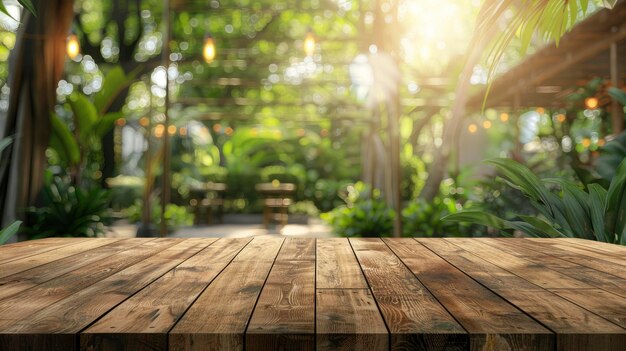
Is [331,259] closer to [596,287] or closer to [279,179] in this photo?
[596,287]

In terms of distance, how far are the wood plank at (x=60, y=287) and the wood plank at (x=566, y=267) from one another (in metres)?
1.32

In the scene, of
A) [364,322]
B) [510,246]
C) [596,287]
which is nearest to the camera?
[364,322]

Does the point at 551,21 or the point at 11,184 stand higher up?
the point at 551,21

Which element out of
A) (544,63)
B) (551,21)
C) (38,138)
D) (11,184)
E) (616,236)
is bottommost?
(616,236)

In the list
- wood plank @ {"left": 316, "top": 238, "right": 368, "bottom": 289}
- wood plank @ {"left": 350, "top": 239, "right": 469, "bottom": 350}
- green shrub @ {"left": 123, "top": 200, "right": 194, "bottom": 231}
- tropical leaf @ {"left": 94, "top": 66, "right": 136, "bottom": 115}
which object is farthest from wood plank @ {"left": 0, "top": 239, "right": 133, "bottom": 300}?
green shrub @ {"left": 123, "top": 200, "right": 194, "bottom": 231}

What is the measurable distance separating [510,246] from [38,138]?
150 inches

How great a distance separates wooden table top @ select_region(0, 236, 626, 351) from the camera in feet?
3.59

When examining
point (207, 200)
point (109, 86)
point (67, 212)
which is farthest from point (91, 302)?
point (207, 200)

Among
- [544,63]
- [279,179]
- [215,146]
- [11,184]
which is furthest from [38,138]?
[215,146]

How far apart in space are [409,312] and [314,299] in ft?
0.76

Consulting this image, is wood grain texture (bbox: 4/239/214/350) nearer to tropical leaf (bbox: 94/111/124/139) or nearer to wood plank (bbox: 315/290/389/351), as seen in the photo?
wood plank (bbox: 315/290/389/351)

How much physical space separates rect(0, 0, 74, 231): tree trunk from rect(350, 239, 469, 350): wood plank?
360 centimetres

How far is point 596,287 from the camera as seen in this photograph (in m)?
1.54

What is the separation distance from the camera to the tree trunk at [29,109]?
4.61 meters
